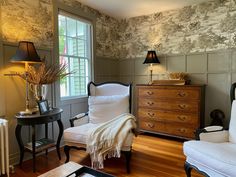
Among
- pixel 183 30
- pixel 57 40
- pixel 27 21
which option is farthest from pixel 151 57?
pixel 27 21

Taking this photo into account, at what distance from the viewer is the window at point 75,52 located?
329 centimetres

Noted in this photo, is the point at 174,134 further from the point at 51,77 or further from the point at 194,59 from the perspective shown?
the point at 51,77

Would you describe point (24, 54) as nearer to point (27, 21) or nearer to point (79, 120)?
point (27, 21)

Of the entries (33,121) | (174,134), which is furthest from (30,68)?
(174,134)

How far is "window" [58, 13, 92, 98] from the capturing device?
329 cm

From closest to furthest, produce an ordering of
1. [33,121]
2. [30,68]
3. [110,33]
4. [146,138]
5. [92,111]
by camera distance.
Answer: [33,121] → [30,68] → [92,111] → [146,138] → [110,33]

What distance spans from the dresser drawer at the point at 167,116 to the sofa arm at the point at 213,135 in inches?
41.1

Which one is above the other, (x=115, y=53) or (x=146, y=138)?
(x=115, y=53)

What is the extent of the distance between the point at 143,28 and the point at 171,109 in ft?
6.30

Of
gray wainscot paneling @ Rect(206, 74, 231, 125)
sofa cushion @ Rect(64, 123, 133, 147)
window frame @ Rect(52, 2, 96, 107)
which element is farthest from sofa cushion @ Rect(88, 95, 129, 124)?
gray wainscot paneling @ Rect(206, 74, 231, 125)

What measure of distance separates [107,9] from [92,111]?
2.14m

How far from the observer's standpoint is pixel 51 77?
2.69m

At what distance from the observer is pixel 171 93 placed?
3.39 metres

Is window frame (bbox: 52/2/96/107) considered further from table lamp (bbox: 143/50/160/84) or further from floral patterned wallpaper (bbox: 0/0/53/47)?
table lamp (bbox: 143/50/160/84)
